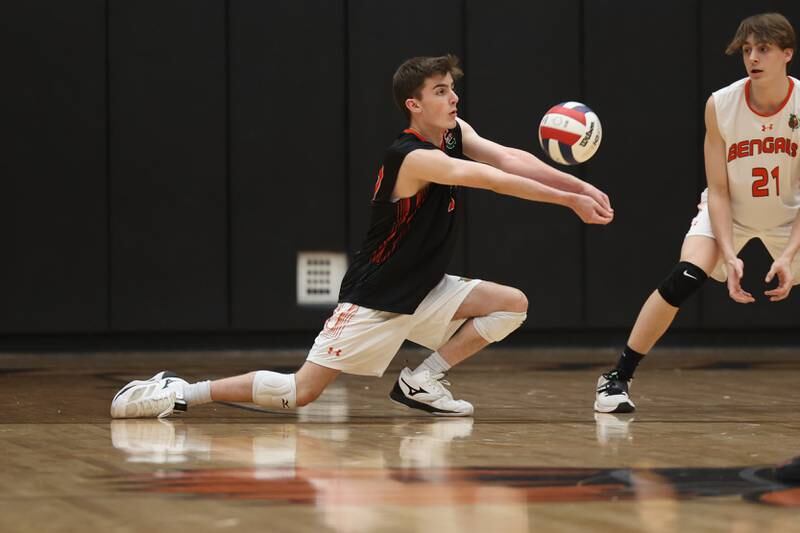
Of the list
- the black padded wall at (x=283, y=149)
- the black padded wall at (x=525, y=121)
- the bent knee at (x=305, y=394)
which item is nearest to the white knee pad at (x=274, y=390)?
the bent knee at (x=305, y=394)

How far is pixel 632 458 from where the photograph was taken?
11.8 ft

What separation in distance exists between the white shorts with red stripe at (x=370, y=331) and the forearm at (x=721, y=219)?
1078 millimetres

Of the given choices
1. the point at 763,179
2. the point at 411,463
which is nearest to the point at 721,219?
the point at 763,179

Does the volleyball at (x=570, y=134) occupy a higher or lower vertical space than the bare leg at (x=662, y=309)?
higher

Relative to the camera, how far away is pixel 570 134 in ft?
15.1

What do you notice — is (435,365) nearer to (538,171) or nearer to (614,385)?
(614,385)

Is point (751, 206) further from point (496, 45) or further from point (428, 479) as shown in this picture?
point (496, 45)

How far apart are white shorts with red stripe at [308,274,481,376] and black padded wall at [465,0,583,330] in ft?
12.9

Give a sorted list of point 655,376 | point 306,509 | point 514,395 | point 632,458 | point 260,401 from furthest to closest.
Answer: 1. point 655,376
2. point 514,395
3. point 260,401
4. point 632,458
5. point 306,509

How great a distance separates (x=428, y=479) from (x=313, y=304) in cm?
547

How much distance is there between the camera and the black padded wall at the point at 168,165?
335 inches

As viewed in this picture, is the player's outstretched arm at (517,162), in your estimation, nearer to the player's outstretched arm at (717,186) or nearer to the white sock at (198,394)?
the player's outstretched arm at (717,186)

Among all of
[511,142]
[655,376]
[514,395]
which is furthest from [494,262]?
[514,395]

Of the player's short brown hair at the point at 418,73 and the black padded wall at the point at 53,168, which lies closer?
the player's short brown hair at the point at 418,73
